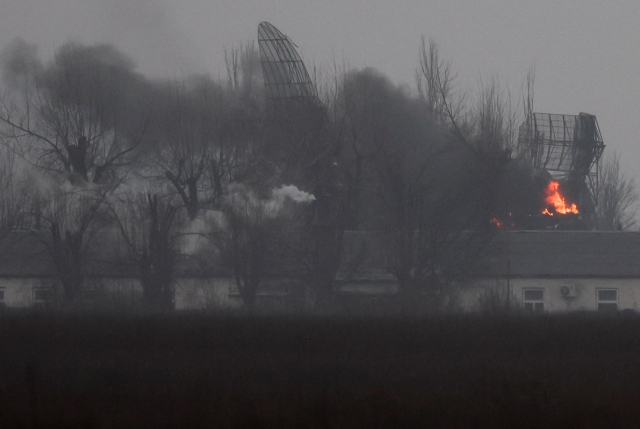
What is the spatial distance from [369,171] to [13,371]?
2758 centimetres

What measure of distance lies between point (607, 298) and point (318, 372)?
21.0 metres

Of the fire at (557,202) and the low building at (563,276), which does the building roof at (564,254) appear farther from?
the fire at (557,202)

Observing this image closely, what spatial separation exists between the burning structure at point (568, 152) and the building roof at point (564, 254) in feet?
50.8

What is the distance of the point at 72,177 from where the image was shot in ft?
118

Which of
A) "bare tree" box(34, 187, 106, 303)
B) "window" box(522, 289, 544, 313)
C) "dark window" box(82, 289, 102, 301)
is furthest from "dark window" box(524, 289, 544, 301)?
"bare tree" box(34, 187, 106, 303)

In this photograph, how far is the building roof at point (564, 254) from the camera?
32062mm

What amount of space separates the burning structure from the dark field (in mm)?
32347

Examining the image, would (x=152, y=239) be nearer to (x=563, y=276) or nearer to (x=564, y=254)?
(x=563, y=276)

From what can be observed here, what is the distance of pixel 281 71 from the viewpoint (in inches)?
1692

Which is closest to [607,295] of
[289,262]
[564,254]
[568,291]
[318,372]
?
[568,291]

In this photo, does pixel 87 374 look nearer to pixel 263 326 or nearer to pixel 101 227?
pixel 263 326

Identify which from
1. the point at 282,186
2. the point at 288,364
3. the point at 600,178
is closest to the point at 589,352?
the point at 288,364

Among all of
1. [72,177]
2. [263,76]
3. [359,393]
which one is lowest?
[359,393]

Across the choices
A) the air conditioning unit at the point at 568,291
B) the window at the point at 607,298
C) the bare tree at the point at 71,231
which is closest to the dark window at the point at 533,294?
the air conditioning unit at the point at 568,291
